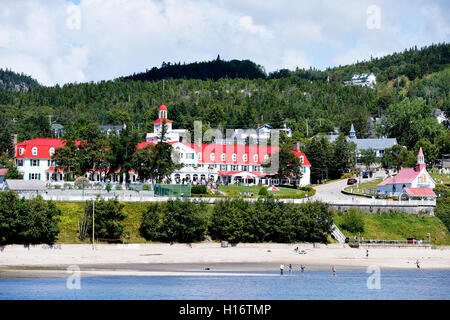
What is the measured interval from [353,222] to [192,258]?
2276 cm

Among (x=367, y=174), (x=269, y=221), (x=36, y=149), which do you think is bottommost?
(x=269, y=221)

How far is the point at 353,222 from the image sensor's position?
7750 cm

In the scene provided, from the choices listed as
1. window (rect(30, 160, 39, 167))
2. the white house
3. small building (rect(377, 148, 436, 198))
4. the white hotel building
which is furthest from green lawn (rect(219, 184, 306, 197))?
window (rect(30, 160, 39, 167))

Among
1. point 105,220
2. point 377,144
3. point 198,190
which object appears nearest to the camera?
point 105,220

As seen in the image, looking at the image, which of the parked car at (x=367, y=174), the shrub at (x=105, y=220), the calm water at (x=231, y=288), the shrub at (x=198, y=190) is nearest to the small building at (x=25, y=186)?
the shrub at (x=105, y=220)

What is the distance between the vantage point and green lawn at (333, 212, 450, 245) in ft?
257

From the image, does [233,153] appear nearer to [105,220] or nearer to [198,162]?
[198,162]

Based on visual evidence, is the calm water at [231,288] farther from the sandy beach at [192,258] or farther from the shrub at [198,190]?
the shrub at [198,190]

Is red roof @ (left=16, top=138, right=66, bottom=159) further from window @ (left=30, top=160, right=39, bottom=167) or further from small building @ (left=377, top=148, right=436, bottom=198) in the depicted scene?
small building @ (left=377, top=148, right=436, bottom=198)

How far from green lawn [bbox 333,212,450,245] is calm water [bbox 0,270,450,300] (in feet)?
61.5

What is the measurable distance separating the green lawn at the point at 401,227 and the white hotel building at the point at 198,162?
27.4 m

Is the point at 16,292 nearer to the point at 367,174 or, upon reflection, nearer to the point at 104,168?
the point at 104,168

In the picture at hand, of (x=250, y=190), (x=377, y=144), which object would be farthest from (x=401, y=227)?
(x=377, y=144)
